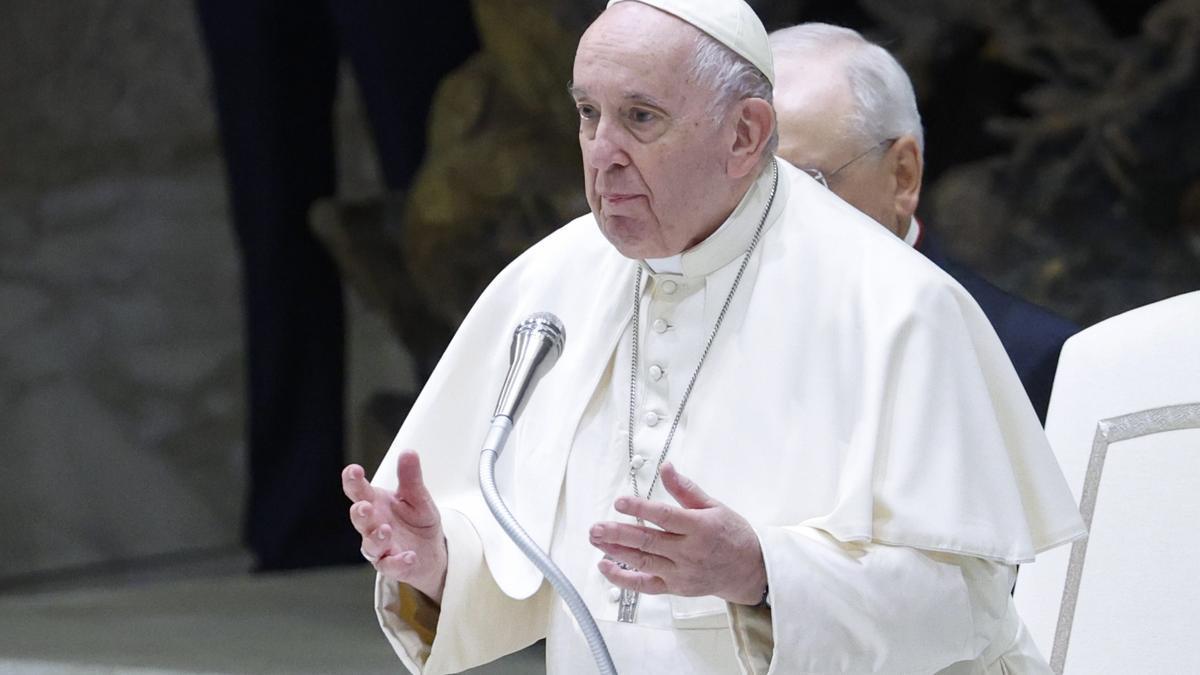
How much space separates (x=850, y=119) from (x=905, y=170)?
172mm

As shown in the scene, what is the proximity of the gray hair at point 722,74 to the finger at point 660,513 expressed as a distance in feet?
1.78

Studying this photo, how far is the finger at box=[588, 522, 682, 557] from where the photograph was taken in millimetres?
1718

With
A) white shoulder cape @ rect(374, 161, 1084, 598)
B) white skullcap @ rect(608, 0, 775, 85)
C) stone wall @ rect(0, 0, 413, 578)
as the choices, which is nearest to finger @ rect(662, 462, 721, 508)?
white shoulder cape @ rect(374, 161, 1084, 598)

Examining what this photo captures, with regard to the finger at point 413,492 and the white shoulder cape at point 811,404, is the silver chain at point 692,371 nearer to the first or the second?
the white shoulder cape at point 811,404

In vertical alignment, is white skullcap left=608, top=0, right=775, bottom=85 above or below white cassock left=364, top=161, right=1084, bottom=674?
above

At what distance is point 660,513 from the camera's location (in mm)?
1714

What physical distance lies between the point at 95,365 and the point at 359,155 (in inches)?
78.1

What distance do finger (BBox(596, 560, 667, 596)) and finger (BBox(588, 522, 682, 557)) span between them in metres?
0.03

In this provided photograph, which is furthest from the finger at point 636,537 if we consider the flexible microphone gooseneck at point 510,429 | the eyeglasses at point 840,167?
the eyeglasses at point 840,167

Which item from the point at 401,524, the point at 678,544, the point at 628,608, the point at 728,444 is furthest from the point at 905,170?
the point at 678,544

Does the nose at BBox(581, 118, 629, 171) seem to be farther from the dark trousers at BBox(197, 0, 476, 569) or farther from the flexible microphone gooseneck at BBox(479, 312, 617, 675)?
the dark trousers at BBox(197, 0, 476, 569)

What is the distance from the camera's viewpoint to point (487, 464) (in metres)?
1.89

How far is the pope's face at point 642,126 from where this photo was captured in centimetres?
200

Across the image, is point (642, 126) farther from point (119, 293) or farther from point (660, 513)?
point (119, 293)
